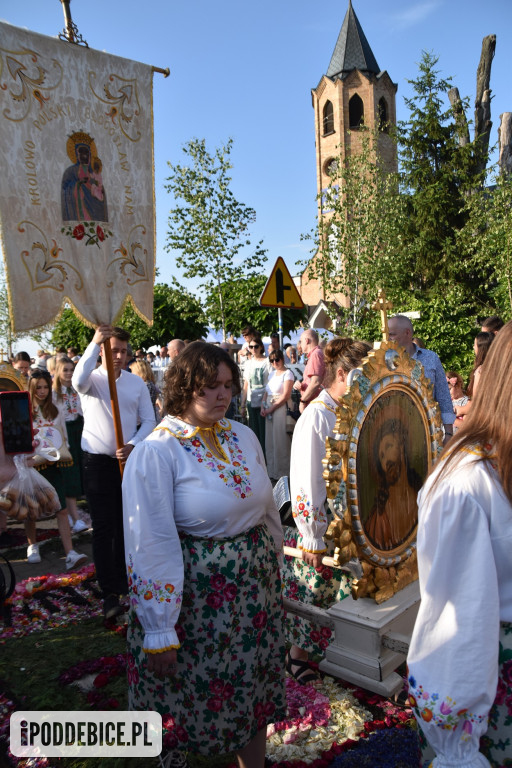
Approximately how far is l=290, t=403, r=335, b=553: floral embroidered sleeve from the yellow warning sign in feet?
12.1

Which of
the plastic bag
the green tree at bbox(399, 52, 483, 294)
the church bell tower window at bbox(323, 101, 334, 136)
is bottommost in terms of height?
the plastic bag

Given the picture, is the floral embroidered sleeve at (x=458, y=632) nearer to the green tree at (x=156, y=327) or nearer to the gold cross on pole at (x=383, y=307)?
the gold cross on pole at (x=383, y=307)

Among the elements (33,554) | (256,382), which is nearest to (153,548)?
(33,554)

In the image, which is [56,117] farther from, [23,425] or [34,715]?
[34,715]

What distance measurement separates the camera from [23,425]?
425 centimetres

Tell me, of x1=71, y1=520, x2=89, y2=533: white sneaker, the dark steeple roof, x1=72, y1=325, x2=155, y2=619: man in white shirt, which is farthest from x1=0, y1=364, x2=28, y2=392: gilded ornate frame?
the dark steeple roof

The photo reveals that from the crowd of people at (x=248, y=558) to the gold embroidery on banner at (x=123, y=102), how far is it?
1584 mm

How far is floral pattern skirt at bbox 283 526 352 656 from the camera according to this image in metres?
3.04

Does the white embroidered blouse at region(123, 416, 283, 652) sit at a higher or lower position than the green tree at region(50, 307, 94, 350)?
lower

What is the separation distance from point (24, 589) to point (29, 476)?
1022mm

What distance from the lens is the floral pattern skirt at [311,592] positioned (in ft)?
9.98

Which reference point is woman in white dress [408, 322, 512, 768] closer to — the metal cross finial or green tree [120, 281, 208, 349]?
the metal cross finial

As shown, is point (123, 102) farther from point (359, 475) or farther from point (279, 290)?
point (359, 475)

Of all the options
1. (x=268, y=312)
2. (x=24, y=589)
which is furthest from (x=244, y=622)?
(x=268, y=312)
